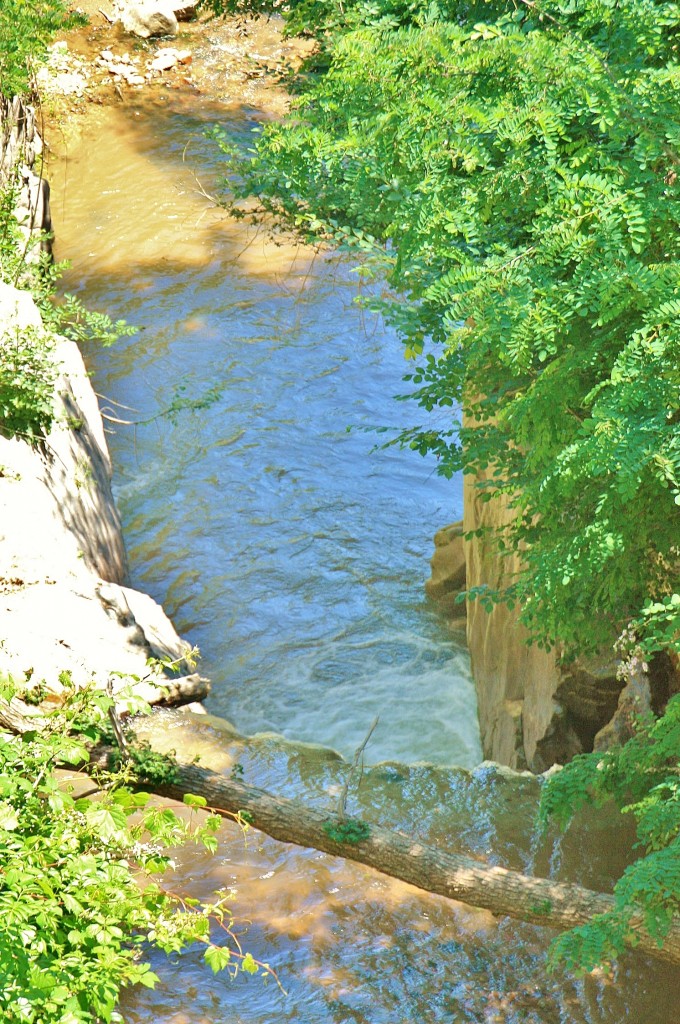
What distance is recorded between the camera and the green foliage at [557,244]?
134 inches

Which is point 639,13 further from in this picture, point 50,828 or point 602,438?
point 50,828

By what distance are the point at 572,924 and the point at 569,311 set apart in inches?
92.7

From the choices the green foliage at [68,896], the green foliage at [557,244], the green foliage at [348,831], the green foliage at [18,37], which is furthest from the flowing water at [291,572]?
the green foliage at [18,37]

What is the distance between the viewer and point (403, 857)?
426cm

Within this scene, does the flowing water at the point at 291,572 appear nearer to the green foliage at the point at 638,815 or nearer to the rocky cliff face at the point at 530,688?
the rocky cliff face at the point at 530,688

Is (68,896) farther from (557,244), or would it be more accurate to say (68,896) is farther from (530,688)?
(530,688)

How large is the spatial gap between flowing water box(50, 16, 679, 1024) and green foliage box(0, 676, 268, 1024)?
1.19 metres

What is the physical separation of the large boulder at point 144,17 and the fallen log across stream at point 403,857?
1640 centimetres

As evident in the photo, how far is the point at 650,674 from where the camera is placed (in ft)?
15.6

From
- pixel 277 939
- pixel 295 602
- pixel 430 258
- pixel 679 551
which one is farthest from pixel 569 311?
pixel 295 602

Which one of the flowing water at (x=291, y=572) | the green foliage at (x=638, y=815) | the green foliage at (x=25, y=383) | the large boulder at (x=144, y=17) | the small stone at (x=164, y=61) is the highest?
the large boulder at (x=144, y=17)

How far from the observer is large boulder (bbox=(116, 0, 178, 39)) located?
17.6 m

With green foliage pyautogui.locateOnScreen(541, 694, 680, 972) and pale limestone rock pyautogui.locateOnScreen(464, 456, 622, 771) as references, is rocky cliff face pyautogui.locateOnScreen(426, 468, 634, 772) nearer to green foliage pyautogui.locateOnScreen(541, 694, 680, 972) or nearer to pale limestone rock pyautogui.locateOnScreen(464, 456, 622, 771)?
pale limestone rock pyautogui.locateOnScreen(464, 456, 622, 771)

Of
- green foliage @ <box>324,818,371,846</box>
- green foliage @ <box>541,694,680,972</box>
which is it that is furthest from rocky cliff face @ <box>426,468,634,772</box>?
green foliage @ <box>324,818,371,846</box>
